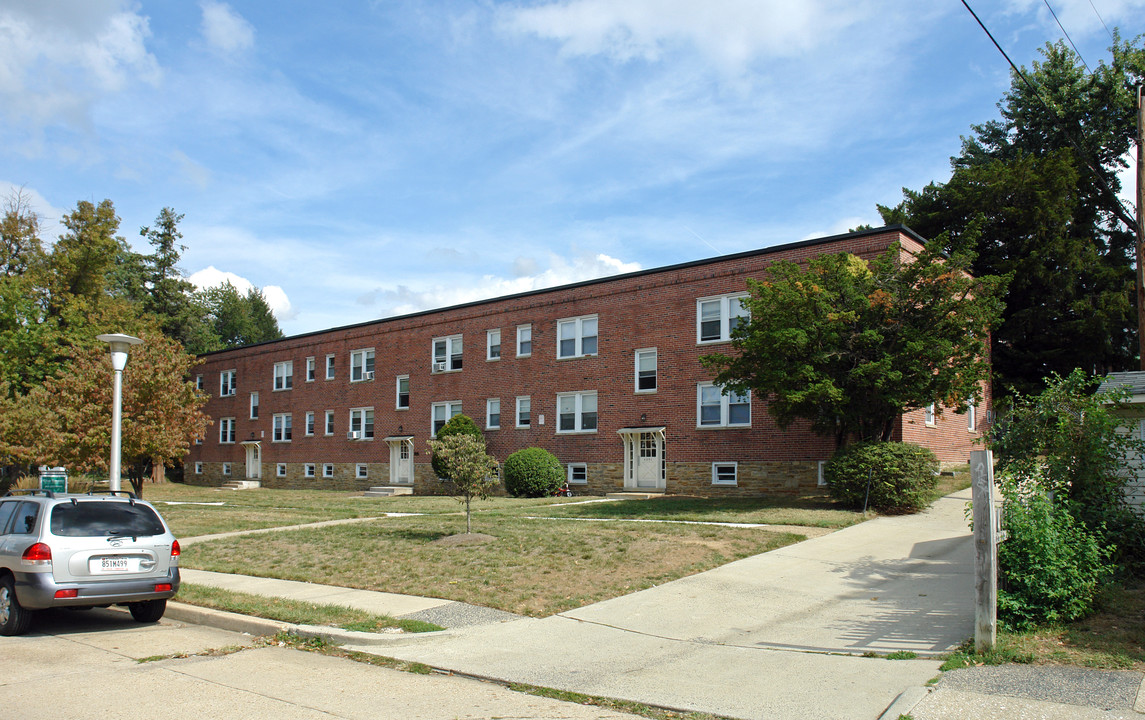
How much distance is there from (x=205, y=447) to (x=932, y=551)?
151ft

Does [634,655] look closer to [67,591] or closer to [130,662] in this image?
[130,662]

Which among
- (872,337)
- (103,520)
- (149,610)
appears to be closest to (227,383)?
(872,337)

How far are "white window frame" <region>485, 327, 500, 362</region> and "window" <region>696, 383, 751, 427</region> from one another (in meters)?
9.89

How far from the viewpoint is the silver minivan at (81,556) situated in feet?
30.2

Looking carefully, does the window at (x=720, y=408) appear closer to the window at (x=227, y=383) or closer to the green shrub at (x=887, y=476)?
the green shrub at (x=887, y=476)

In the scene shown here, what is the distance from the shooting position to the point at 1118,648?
7.13 metres

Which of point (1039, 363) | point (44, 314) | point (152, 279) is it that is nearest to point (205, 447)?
point (44, 314)

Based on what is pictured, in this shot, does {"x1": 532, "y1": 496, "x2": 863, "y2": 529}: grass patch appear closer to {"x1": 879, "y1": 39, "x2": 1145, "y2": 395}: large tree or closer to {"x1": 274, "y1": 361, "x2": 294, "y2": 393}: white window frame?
{"x1": 879, "y1": 39, "x2": 1145, "y2": 395}: large tree

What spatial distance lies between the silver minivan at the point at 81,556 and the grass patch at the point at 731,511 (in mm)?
10677

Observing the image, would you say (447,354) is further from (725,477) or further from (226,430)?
(226,430)

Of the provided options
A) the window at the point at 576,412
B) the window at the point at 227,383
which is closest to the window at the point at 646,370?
the window at the point at 576,412

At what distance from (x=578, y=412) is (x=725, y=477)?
6486mm

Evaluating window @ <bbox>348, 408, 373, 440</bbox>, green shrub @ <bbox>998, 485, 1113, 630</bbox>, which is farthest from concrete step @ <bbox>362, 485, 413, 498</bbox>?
green shrub @ <bbox>998, 485, 1113, 630</bbox>

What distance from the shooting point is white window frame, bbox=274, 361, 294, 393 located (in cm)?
4381
